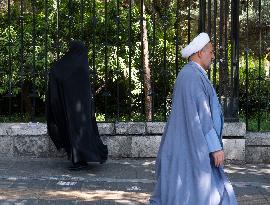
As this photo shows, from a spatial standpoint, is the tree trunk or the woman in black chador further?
the tree trunk

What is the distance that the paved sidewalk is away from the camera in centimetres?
659

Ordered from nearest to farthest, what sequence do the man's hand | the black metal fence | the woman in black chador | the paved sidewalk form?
1. the man's hand
2. the paved sidewalk
3. the woman in black chador
4. the black metal fence

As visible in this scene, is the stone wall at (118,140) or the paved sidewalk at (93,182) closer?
the paved sidewalk at (93,182)

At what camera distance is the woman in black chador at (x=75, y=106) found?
7.91 m

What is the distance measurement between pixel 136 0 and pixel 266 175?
713 cm

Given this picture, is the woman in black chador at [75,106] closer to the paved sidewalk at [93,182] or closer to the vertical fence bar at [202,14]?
the paved sidewalk at [93,182]

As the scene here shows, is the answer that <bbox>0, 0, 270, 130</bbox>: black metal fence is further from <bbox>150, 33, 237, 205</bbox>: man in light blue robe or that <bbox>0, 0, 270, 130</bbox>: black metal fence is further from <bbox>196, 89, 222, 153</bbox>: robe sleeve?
<bbox>196, 89, 222, 153</bbox>: robe sleeve

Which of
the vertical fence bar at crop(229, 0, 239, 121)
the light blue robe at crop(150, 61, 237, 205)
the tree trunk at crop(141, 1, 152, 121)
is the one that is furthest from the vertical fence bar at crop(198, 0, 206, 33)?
the light blue robe at crop(150, 61, 237, 205)

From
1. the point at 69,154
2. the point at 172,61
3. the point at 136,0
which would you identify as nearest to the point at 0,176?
the point at 69,154

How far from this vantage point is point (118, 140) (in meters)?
8.63

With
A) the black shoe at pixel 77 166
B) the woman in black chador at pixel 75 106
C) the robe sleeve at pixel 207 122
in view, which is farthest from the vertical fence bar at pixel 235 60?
the robe sleeve at pixel 207 122

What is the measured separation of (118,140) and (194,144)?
358cm

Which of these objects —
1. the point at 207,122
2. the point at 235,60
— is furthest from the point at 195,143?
the point at 235,60

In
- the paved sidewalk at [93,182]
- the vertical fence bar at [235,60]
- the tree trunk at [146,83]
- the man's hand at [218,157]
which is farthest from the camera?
the tree trunk at [146,83]
